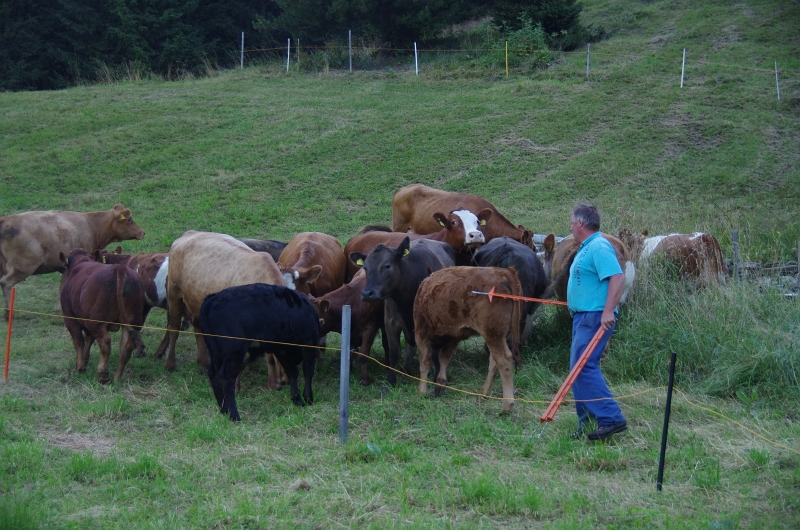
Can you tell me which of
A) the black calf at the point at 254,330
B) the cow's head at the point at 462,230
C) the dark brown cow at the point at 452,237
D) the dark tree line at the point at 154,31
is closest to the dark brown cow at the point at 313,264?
the dark brown cow at the point at 452,237

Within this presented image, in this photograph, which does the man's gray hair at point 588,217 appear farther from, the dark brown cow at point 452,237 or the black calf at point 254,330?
the dark brown cow at point 452,237

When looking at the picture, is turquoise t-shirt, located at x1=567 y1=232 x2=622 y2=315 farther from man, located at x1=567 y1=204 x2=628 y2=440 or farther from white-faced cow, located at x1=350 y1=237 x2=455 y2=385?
white-faced cow, located at x1=350 y1=237 x2=455 y2=385

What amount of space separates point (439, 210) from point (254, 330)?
6.47 metres

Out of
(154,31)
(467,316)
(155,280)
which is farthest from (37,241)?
(154,31)

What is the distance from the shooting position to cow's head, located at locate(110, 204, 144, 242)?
14086mm

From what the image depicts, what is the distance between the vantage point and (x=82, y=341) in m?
9.16

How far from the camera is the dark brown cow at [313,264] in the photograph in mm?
9430

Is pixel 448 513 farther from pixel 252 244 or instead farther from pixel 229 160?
pixel 229 160

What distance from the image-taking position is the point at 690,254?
9867mm

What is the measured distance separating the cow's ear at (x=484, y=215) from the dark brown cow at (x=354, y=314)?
331 centimetres

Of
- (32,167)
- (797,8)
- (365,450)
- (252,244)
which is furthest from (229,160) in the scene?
(797,8)

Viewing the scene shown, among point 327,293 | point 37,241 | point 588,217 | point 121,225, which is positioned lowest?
point 327,293

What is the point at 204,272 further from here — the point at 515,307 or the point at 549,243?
the point at 549,243

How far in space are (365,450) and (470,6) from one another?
111 feet
